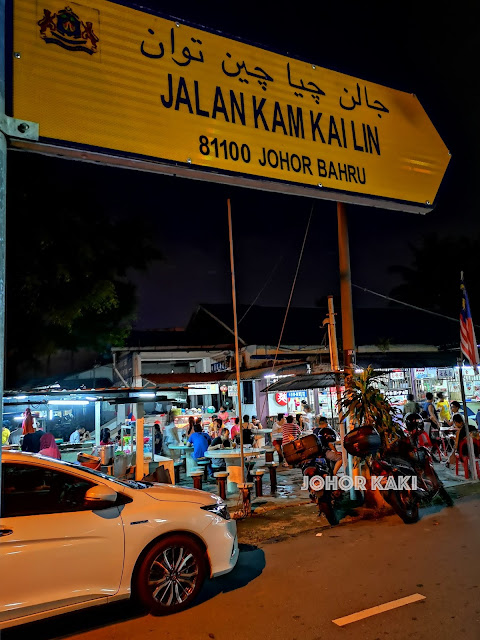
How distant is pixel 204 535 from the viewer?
5168 millimetres

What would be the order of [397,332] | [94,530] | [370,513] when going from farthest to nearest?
1. [397,332]
2. [370,513]
3. [94,530]

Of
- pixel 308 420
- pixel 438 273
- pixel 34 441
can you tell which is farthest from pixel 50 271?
pixel 438 273

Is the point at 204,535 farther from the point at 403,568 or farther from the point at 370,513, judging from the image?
the point at 370,513

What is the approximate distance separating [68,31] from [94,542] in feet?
13.8

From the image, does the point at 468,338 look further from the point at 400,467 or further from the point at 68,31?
the point at 68,31

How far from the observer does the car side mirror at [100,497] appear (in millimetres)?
4574

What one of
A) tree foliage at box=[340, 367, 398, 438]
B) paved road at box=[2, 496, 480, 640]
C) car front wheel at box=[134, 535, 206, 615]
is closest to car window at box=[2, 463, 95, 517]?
car front wheel at box=[134, 535, 206, 615]

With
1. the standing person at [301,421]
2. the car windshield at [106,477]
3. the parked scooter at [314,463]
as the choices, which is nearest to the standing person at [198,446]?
the parked scooter at [314,463]

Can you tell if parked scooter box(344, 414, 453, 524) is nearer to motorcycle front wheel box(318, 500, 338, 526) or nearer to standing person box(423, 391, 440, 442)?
motorcycle front wheel box(318, 500, 338, 526)

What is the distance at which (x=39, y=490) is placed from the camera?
4.84 meters

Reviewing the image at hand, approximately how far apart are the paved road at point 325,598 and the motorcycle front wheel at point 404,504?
2.26 ft

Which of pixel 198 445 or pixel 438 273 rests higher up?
pixel 438 273

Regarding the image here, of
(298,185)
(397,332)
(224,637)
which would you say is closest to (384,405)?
(224,637)

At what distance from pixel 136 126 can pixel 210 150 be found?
47 centimetres
